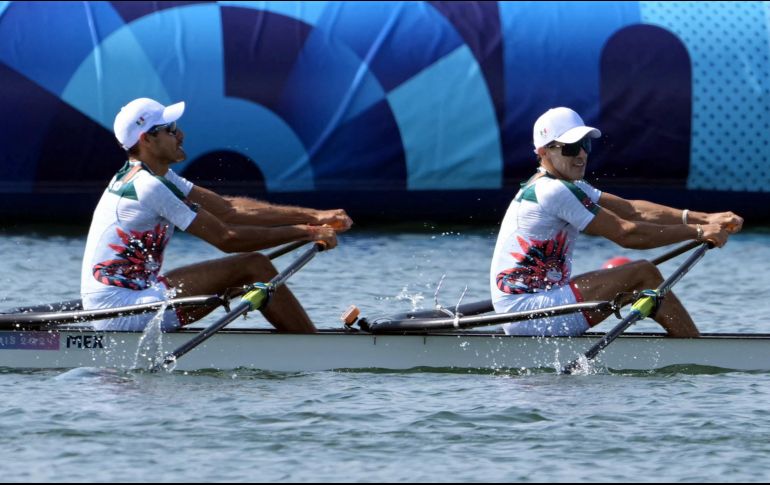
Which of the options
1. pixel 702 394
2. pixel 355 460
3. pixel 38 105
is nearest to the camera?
pixel 355 460

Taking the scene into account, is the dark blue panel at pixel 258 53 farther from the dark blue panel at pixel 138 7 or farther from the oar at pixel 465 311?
the oar at pixel 465 311

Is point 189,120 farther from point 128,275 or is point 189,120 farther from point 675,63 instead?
point 128,275

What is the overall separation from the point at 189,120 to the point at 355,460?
10618 mm

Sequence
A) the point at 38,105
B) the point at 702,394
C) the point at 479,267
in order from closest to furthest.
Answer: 1. the point at 702,394
2. the point at 479,267
3. the point at 38,105

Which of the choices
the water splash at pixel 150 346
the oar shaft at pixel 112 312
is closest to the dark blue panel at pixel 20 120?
the oar shaft at pixel 112 312

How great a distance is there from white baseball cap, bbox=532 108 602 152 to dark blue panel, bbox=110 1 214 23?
9.30m

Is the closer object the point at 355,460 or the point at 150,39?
the point at 355,460

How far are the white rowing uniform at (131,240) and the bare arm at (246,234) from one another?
0.10 metres

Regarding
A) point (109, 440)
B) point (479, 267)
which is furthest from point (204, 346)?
point (479, 267)

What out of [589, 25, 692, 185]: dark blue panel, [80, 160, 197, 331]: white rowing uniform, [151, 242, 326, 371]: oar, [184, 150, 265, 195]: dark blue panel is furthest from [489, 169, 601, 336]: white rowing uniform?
[589, 25, 692, 185]: dark blue panel

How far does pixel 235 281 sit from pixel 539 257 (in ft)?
6.64

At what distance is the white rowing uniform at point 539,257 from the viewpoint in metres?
10.4

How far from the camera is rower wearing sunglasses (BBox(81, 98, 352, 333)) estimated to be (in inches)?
409

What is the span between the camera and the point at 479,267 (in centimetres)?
1714
